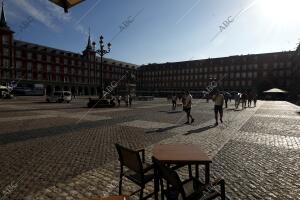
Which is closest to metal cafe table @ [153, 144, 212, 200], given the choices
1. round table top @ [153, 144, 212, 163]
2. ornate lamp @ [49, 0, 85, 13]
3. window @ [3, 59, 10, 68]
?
round table top @ [153, 144, 212, 163]

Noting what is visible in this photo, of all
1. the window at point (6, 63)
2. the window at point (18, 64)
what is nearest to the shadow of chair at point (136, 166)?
the window at point (6, 63)

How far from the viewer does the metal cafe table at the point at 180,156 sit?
11.0 ft

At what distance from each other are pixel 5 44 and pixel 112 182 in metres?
65.2

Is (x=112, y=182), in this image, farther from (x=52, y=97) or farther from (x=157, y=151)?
(x=52, y=97)

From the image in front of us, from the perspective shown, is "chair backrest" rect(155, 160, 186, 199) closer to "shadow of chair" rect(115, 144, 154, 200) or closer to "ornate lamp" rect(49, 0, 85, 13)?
"shadow of chair" rect(115, 144, 154, 200)

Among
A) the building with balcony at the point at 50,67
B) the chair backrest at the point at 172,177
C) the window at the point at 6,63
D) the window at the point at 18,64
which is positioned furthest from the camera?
the window at the point at 18,64

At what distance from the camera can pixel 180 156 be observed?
3.53m

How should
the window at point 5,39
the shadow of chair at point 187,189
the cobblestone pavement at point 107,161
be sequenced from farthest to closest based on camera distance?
the window at point 5,39 < the cobblestone pavement at point 107,161 < the shadow of chair at point 187,189

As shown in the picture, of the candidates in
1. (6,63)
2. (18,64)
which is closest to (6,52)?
(6,63)

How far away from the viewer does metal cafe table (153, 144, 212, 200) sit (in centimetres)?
334

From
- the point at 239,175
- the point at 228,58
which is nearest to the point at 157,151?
the point at 239,175

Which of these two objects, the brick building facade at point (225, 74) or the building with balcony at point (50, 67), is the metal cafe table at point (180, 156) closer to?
the building with balcony at point (50, 67)

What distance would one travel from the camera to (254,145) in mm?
7727

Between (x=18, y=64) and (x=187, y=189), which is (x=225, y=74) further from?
(x=187, y=189)
